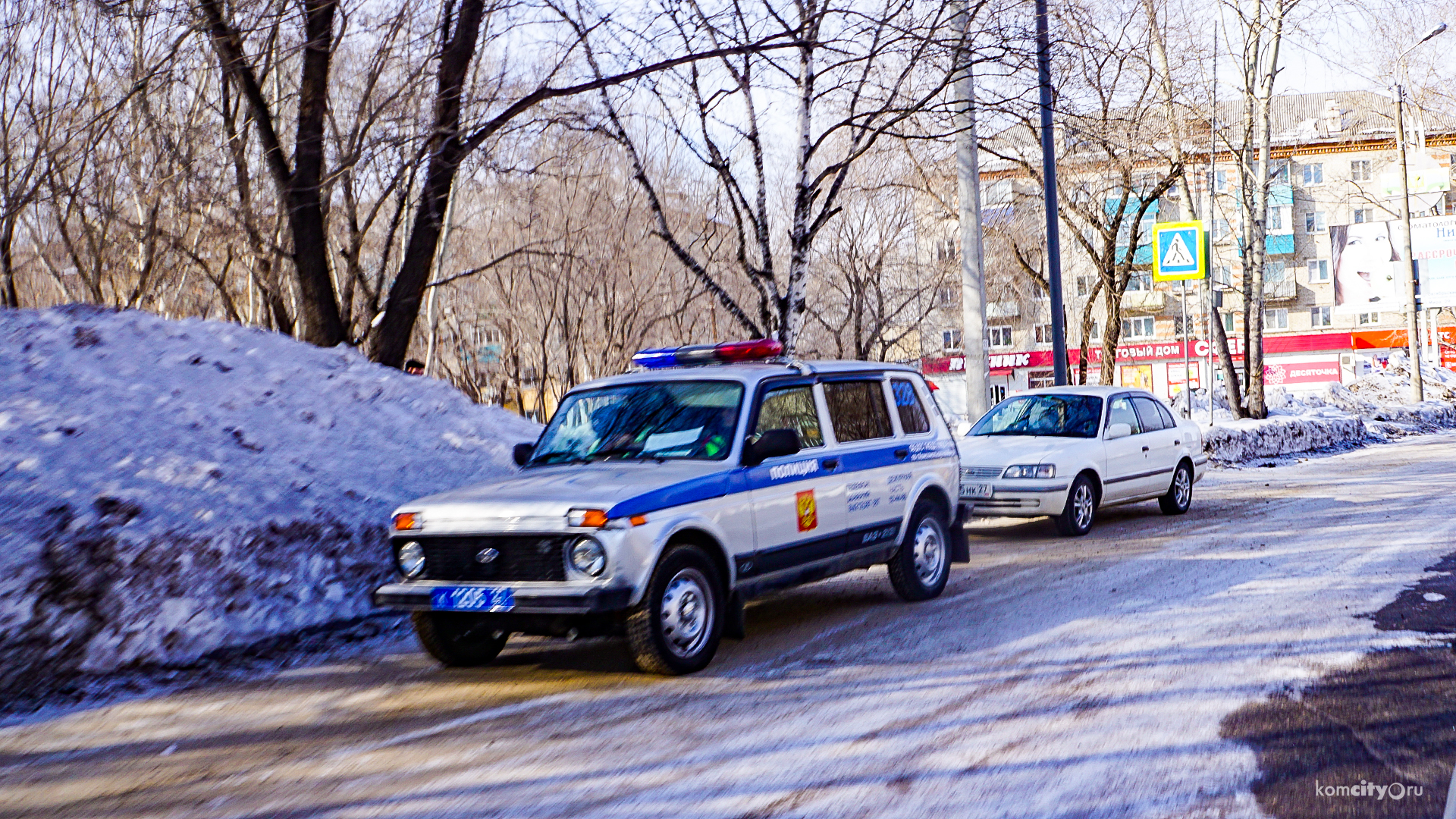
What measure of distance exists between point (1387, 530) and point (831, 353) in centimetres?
3095

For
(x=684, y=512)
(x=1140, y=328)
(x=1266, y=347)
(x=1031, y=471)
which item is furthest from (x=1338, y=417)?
(x=1140, y=328)

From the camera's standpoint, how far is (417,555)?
23.3ft

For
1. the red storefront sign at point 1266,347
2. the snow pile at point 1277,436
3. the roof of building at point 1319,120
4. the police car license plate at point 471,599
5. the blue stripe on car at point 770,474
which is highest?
the roof of building at point 1319,120

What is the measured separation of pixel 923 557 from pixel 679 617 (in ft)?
9.48

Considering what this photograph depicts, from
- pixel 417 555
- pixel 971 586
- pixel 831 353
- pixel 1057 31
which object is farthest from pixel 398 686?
pixel 831 353

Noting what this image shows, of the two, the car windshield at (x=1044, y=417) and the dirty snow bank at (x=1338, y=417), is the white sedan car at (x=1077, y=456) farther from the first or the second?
the dirty snow bank at (x=1338, y=417)

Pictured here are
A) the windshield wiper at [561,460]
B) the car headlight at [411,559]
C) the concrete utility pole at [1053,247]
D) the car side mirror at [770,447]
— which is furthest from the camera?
the concrete utility pole at [1053,247]

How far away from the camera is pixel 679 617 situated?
273 inches

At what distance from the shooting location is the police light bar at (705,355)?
8680 mm

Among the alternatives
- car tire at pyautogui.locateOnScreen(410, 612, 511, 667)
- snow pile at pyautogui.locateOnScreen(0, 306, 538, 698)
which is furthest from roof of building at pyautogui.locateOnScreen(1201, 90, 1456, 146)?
car tire at pyautogui.locateOnScreen(410, 612, 511, 667)

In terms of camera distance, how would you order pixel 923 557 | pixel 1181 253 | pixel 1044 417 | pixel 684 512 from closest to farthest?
pixel 684 512, pixel 923 557, pixel 1044 417, pixel 1181 253

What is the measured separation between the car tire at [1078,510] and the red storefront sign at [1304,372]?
5127cm

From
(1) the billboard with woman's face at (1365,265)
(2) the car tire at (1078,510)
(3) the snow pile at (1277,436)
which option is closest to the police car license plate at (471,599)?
(2) the car tire at (1078,510)

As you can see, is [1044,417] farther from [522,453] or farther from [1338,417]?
[1338,417]
